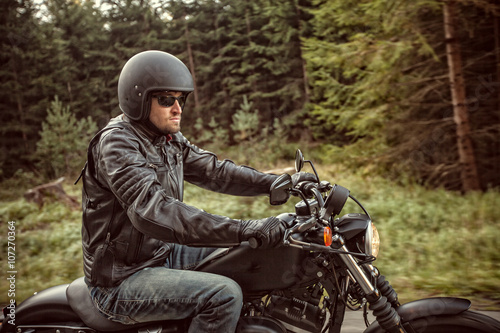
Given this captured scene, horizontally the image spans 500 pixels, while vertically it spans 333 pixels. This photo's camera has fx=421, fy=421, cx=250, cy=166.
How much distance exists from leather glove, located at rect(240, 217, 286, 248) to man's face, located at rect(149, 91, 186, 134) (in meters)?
0.79

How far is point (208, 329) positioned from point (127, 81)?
1.39 metres

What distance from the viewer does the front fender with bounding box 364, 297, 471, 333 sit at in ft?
6.49

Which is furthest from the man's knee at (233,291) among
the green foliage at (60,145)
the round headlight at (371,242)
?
the green foliage at (60,145)

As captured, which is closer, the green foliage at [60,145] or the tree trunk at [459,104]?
the tree trunk at [459,104]

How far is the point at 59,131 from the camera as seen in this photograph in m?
17.4

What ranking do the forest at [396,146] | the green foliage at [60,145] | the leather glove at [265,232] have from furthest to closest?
the green foliage at [60,145]
the forest at [396,146]
the leather glove at [265,232]

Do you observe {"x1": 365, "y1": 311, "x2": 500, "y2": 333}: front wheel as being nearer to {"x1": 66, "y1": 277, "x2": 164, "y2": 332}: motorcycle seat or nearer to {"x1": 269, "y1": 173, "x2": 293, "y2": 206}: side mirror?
{"x1": 269, "y1": 173, "x2": 293, "y2": 206}: side mirror

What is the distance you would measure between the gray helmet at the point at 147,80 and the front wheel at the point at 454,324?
1.61 m

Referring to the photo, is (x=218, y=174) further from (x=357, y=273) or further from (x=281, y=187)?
(x=357, y=273)

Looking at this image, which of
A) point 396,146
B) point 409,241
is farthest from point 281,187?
point 396,146

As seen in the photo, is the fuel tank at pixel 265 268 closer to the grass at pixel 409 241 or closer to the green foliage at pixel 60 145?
the grass at pixel 409 241

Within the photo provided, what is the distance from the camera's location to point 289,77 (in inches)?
927

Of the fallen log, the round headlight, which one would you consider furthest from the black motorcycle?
the fallen log

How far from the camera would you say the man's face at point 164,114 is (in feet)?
7.66
